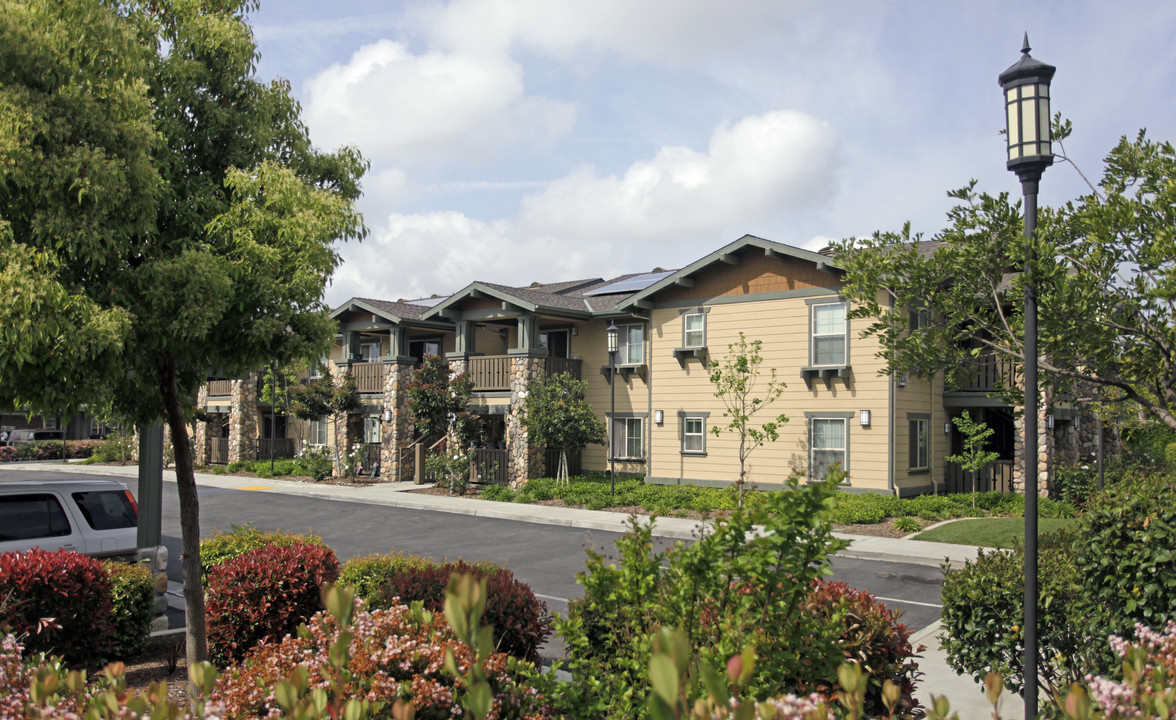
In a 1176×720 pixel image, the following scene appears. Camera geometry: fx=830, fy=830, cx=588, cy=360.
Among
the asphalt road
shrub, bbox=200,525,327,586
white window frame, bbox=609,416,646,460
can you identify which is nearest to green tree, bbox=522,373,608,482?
white window frame, bbox=609,416,646,460

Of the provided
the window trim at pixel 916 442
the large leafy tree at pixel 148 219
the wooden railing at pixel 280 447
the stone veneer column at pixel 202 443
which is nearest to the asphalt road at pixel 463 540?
the large leafy tree at pixel 148 219

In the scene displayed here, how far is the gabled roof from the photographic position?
22.5 metres

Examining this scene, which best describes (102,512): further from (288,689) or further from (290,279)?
(288,689)

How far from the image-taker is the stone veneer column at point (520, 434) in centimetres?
2675

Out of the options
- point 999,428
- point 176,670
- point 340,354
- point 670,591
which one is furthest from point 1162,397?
point 340,354

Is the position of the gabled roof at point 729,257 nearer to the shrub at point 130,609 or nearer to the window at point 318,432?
the window at point 318,432

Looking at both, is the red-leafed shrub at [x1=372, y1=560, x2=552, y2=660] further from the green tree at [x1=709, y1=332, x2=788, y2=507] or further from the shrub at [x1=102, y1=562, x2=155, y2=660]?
the green tree at [x1=709, y1=332, x2=788, y2=507]

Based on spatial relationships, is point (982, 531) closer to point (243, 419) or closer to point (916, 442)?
point (916, 442)

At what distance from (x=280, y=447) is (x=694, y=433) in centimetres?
2217

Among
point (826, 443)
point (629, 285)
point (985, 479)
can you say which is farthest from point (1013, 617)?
point (629, 285)

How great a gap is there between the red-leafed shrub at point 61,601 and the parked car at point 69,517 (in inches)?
107

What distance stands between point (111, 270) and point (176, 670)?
4114mm

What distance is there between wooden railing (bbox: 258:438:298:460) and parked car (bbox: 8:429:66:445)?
16784 mm

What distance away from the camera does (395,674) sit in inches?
181
